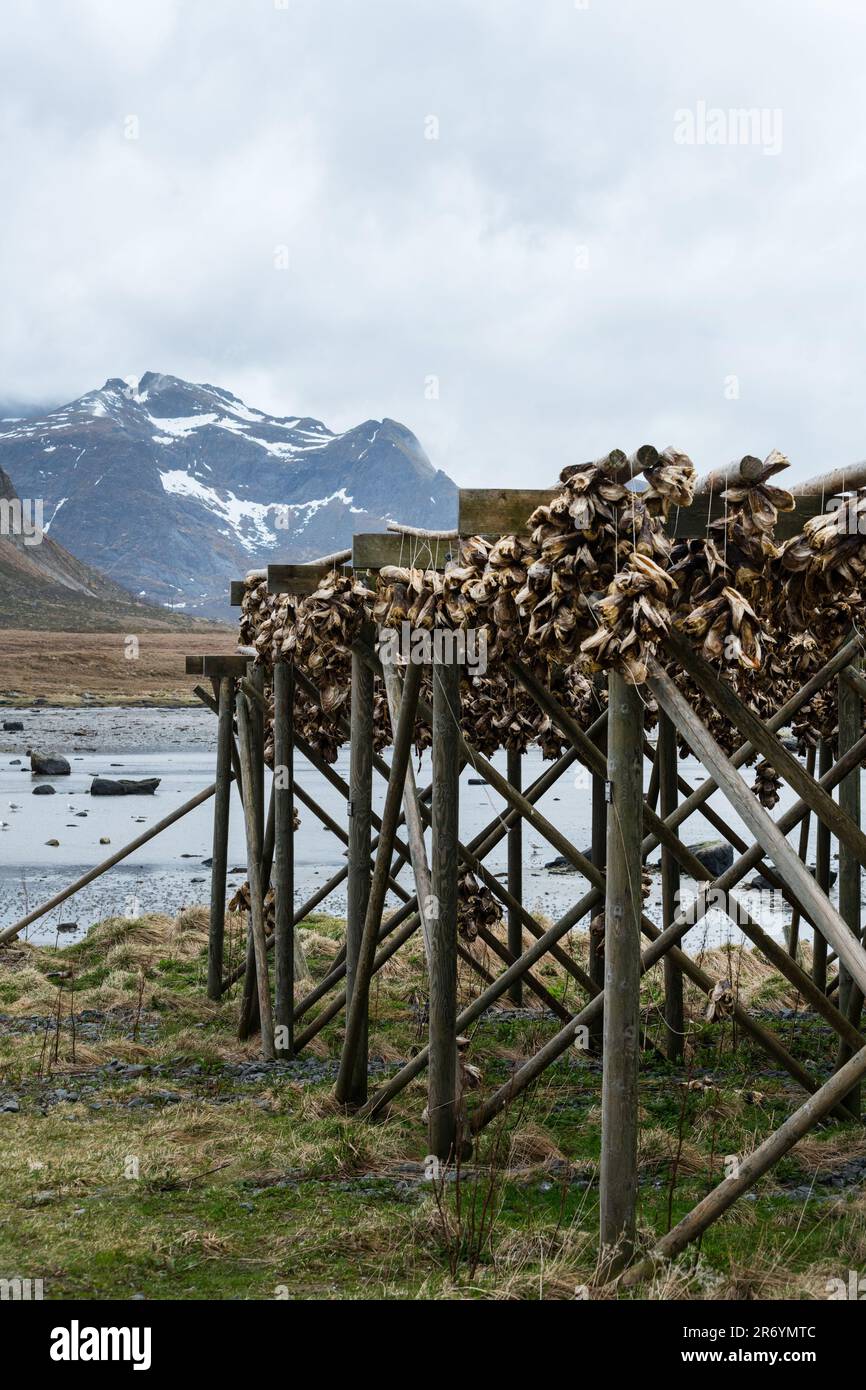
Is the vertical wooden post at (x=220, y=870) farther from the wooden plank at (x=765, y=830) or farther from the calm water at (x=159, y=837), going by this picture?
the wooden plank at (x=765, y=830)

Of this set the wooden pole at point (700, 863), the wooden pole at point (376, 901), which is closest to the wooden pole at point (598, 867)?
the wooden pole at point (700, 863)

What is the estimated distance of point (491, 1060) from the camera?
10.4 metres

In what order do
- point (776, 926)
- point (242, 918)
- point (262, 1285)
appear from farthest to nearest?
1. point (776, 926)
2. point (242, 918)
3. point (262, 1285)

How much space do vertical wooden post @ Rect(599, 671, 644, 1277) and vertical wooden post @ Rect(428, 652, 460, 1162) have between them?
1.88 meters

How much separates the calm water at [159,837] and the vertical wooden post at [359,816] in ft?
9.01

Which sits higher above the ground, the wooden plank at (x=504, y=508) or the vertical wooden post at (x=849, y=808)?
the wooden plank at (x=504, y=508)

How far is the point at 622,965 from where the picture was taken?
5.39 metres

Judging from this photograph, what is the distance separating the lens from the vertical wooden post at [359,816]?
862 cm

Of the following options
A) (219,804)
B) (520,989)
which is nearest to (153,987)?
(219,804)

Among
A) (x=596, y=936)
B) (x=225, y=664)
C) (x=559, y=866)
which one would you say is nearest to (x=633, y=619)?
(x=596, y=936)

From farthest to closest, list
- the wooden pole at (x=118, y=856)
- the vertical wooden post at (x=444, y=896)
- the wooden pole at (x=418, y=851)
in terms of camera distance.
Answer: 1. the wooden pole at (x=118, y=856)
2. the wooden pole at (x=418, y=851)
3. the vertical wooden post at (x=444, y=896)

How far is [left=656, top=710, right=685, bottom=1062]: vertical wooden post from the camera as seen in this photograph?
9656mm

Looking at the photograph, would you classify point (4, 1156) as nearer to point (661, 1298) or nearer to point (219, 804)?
point (661, 1298)
